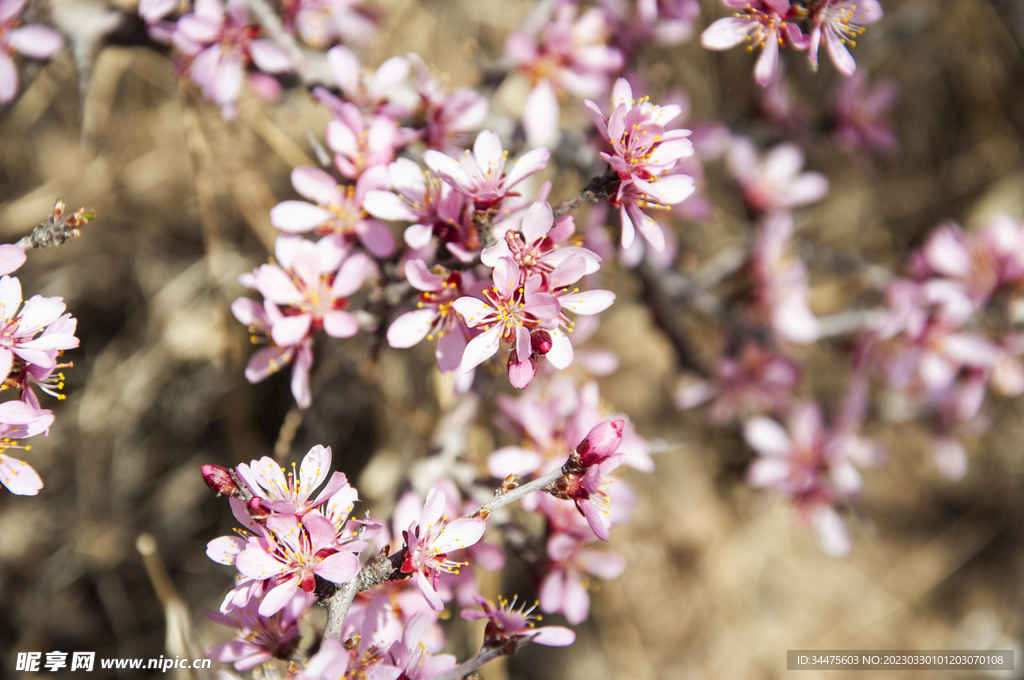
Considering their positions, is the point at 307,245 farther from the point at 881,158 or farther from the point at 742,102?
the point at 881,158

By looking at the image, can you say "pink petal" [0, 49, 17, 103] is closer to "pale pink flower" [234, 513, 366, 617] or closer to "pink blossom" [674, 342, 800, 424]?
"pale pink flower" [234, 513, 366, 617]

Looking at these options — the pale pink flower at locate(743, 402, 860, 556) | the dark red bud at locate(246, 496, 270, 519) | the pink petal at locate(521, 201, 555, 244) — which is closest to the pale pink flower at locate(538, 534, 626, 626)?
the dark red bud at locate(246, 496, 270, 519)

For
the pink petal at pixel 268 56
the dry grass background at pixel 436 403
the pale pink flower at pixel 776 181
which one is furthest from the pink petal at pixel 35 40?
the pale pink flower at pixel 776 181

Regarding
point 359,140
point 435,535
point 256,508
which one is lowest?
point 435,535

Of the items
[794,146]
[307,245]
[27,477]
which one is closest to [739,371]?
[794,146]

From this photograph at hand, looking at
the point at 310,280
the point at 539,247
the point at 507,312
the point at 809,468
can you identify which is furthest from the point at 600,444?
the point at 809,468

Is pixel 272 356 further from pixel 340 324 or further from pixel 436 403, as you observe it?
pixel 436 403
